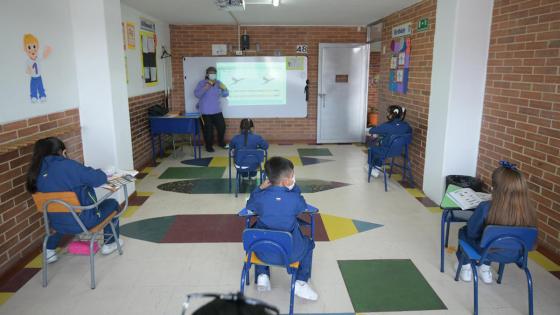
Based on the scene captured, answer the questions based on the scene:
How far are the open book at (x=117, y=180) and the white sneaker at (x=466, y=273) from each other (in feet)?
8.55

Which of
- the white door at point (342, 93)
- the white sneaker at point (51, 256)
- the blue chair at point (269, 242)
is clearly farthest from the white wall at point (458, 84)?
the white sneaker at point (51, 256)

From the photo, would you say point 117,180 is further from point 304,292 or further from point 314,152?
point 314,152

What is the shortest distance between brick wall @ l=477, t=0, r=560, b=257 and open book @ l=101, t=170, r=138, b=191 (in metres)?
3.36

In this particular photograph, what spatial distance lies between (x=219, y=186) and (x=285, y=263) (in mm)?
3084

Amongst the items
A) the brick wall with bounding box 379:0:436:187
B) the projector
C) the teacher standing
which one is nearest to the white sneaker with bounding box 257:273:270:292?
the brick wall with bounding box 379:0:436:187

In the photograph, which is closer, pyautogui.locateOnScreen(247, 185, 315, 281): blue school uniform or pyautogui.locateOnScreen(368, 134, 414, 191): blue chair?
pyautogui.locateOnScreen(247, 185, 315, 281): blue school uniform

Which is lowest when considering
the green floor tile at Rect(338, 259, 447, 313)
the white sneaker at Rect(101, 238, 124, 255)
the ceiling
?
the green floor tile at Rect(338, 259, 447, 313)

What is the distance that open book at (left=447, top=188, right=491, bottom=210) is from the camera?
2.78 metres

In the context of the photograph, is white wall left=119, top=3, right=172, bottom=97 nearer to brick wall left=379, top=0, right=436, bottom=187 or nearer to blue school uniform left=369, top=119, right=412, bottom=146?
blue school uniform left=369, top=119, right=412, bottom=146

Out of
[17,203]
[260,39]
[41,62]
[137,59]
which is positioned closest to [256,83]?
[260,39]

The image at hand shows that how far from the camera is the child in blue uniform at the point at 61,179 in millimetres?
2795

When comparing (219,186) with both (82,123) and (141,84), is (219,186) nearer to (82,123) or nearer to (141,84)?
(82,123)

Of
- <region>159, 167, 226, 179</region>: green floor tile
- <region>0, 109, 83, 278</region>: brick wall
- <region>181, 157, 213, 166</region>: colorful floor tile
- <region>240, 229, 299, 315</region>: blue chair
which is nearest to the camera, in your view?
<region>240, 229, 299, 315</region>: blue chair

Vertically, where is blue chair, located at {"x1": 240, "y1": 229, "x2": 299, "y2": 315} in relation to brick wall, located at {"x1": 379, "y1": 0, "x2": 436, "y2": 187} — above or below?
below
